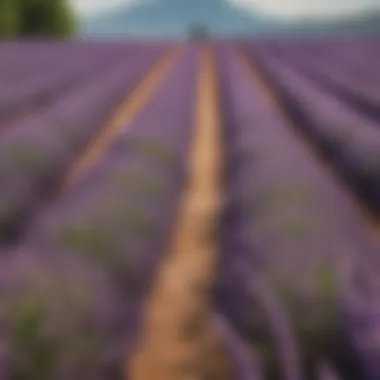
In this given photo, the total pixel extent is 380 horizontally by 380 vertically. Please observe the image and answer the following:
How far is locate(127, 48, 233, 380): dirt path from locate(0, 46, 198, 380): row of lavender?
0.02 metres

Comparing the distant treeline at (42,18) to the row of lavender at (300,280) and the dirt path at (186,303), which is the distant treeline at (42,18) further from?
the row of lavender at (300,280)

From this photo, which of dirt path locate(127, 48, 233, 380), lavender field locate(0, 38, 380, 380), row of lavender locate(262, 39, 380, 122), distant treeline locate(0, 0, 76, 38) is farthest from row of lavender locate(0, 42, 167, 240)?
distant treeline locate(0, 0, 76, 38)

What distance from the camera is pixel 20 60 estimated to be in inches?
122

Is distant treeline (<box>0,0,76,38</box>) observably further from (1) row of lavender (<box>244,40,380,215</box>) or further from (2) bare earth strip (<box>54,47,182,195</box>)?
(1) row of lavender (<box>244,40,380,215</box>)

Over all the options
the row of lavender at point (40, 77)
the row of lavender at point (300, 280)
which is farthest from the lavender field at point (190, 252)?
the row of lavender at point (40, 77)

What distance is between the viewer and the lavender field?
1.50 ft

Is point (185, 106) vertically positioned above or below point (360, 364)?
below

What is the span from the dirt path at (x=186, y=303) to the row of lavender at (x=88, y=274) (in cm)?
2

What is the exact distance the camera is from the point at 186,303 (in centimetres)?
64

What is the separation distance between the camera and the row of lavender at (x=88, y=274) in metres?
0.45

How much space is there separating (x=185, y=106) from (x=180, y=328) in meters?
1.22

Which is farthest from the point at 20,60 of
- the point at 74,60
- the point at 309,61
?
the point at 309,61

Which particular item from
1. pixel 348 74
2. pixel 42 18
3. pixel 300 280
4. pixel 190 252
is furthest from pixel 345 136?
pixel 42 18

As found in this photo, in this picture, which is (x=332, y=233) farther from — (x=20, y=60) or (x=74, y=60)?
(x=74, y=60)
